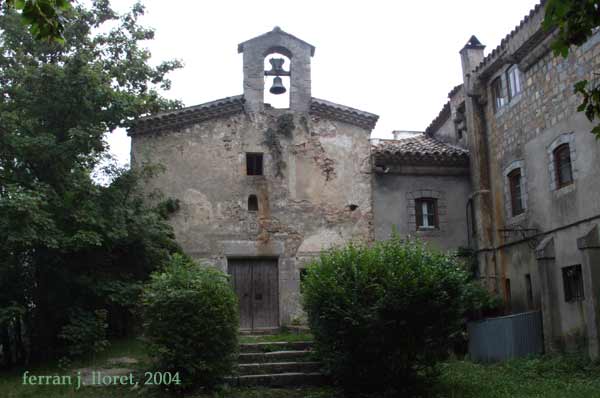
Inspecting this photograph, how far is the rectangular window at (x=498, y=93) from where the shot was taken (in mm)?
15843

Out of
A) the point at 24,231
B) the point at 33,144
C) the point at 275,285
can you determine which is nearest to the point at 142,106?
the point at 33,144

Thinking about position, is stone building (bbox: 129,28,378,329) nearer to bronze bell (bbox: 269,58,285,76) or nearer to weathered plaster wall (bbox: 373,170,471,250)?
bronze bell (bbox: 269,58,285,76)

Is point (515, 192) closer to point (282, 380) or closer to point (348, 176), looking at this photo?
point (348, 176)

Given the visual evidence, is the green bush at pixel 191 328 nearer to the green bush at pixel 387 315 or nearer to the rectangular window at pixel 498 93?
the green bush at pixel 387 315

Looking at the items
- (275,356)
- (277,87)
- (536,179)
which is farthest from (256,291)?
(536,179)

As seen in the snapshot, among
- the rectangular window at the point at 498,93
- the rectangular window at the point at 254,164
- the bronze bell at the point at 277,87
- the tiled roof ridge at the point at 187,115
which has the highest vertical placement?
the bronze bell at the point at 277,87

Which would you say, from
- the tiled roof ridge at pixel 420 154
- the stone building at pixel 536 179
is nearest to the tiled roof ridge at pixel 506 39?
the stone building at pixel 536 179

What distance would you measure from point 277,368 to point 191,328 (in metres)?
2.22

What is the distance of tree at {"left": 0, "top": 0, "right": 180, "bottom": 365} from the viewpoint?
1166 centimetres

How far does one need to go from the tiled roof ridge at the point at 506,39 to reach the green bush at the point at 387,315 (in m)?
7.17

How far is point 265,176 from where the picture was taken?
15.9m

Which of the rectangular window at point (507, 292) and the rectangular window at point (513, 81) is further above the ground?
Result: the rectangular window at point (513, 81)

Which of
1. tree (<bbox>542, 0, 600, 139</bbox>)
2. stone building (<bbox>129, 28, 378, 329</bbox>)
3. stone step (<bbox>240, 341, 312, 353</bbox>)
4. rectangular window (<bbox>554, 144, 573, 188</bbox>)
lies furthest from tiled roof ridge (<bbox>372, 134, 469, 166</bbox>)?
tree (<bbox>542, 0, 600, 139</bbox>)

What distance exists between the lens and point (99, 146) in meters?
12.7
